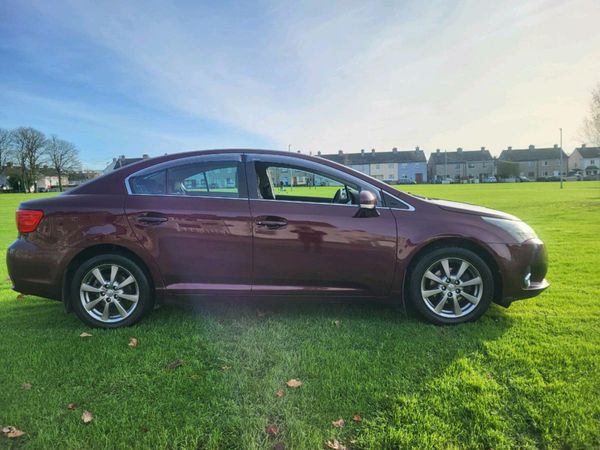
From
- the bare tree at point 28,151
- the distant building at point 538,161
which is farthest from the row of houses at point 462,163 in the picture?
the bare tree at point 28,151

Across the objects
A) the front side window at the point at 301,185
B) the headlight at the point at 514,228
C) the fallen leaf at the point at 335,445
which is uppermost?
the front side window at the point at 301,185

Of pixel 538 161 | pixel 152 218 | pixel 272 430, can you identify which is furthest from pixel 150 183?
pixel 538 161

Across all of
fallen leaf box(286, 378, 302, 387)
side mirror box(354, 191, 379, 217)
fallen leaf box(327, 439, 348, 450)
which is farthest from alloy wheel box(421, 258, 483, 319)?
fallen leaf box(327, 439, 348, 450)

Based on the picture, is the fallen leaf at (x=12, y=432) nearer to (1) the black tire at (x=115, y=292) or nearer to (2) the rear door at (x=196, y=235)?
(1) the black tire at (x=115, y=292)

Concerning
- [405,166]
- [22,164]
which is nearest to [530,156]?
[405,166]

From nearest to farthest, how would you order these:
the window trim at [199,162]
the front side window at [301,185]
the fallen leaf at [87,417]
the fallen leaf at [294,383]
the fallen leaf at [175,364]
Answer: the fallen leaf at [87,417] → the fallen leaf at [294,383] → the fallen leaf at [175,364] → the window trim at [199,162] → the front side window at [301,185]

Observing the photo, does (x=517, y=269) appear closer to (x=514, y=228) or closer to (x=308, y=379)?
(x=514, y=228)

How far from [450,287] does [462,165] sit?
350 feet

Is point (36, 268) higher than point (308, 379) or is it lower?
higher

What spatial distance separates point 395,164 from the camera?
101 m

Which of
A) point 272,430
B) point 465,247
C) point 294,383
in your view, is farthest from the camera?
point 465,247

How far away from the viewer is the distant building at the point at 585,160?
9919 cm

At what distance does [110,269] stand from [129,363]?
1.07m

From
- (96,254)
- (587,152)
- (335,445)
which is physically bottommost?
(335,445)
